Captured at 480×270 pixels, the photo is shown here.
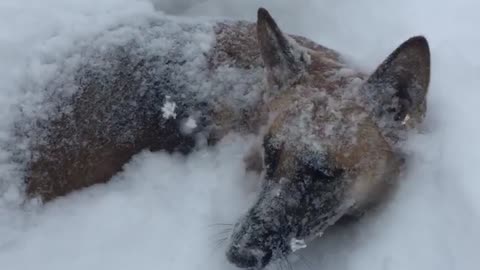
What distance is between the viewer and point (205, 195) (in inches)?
153

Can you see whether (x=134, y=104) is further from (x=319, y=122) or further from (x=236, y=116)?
(x=319, y=122)

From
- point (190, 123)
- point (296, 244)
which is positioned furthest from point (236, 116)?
point (296, 244)

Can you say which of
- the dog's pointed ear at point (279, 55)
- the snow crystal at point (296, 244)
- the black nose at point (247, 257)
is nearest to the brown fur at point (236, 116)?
the dog's pointed ear at point (279, 55)

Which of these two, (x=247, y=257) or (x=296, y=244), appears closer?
(x=247, y=257)

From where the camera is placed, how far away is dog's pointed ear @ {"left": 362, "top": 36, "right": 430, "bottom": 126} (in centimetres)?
328

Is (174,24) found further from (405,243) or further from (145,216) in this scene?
(405,243)

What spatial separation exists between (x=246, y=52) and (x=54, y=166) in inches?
52.2

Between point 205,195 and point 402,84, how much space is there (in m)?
1.26

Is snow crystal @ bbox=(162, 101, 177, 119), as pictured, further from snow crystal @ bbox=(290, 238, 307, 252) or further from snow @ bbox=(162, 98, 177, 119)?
snow crystal @ bbox=(290, 238, 307, 252)

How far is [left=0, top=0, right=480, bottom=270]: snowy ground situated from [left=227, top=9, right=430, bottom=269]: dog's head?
0.63 feet

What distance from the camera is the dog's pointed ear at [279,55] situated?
12.0ft

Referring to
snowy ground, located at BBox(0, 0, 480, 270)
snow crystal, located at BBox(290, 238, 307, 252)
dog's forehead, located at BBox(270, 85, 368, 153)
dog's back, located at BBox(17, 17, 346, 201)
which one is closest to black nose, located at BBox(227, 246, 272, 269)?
snow crystal, located at BBox(290, 238, 307, 252)

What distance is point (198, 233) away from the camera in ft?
12.2

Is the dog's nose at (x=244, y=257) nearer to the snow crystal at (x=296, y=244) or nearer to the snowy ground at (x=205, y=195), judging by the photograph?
the snow crystal at (x=296, y=244)
